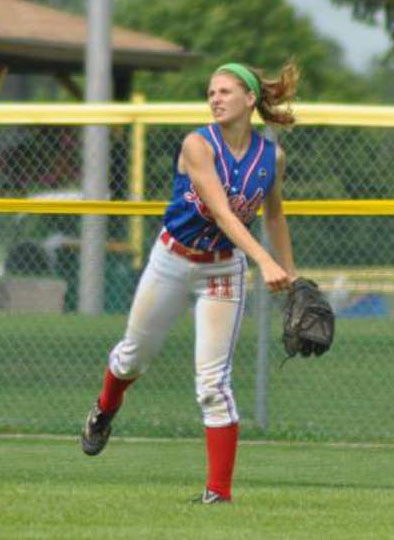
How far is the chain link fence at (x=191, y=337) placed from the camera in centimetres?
1196

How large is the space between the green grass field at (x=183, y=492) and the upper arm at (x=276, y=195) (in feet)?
4.01

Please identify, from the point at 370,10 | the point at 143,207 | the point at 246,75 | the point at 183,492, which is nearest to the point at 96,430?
the point at 183,492

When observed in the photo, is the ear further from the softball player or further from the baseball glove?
the baseball glove

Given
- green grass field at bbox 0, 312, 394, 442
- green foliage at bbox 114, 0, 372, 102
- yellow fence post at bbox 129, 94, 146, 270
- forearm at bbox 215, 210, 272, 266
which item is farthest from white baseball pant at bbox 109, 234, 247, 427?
green foliage at bbox 114, 0, 372, 102

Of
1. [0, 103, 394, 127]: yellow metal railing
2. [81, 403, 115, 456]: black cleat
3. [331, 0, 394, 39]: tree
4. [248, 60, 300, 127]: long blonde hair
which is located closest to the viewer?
[248, 60, 300, 127]: long blonde hair

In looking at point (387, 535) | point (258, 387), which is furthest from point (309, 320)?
point (258, 387)

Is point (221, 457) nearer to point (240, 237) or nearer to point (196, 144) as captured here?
point (240, 237)

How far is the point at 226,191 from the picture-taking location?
8375 mm

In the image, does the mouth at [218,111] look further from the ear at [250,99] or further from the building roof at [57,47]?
the building roof at [57,47]

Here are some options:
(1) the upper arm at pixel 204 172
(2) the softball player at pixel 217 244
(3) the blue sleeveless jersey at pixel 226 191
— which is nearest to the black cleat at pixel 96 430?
(2) the softball player at pixel 217 244

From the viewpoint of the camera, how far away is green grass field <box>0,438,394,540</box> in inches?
299

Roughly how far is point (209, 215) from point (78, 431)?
381cm

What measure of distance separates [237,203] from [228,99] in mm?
435

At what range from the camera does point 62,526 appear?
25.0 ft
